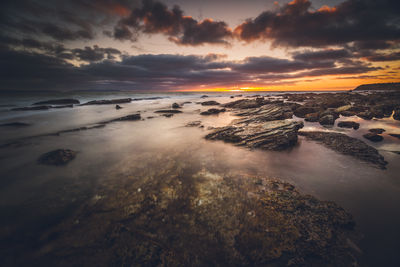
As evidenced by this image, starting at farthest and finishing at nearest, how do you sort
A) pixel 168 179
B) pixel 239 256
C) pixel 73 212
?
pixel 168 179 < pixel 73 212 < pixel 239 256

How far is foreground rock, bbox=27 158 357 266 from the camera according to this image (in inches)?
92.0

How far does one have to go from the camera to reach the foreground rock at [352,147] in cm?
538

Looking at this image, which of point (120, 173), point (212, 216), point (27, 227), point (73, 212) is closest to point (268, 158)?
point (212, 216)

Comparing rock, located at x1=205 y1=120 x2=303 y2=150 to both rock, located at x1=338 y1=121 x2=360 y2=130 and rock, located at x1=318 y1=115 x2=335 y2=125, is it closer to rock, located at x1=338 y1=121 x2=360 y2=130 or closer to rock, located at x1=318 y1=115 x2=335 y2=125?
rock, located at x1=318 y1=115 x2=335 y2=125

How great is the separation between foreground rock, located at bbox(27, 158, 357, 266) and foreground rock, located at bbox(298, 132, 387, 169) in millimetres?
4364

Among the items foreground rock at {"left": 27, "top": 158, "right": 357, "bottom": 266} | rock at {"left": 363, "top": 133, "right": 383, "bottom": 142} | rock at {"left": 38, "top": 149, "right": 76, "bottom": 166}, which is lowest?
foreground rock at {"left": 27, "top": 158, "right": 357, "bottom": 266}

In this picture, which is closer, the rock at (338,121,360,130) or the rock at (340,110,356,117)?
the rock at (338,121,360,130)

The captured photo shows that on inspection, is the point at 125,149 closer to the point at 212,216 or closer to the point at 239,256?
the point at 212,216

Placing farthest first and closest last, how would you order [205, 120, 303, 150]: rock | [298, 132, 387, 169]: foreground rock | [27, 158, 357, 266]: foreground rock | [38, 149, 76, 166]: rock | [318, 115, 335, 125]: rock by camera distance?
[318, 115, 335, 125]: rock
[205, 120, 303, 150]: rock
[38, 149, 76, 166]: rock
[298, 132, 387, 169]: foreground rock
[27, 158, 357, 266]: foreground rock

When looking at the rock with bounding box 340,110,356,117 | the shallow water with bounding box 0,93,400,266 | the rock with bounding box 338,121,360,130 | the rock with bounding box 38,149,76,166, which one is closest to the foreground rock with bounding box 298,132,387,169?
the shallow water with bounding box 0,93,400,266

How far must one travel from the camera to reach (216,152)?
6570 millimetres

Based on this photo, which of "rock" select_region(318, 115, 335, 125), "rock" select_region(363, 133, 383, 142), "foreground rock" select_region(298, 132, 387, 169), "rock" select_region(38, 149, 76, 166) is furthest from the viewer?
"rock" select_region(318, 115, 335, 125)

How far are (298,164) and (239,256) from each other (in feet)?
15.0

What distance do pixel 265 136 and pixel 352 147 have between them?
368cm
